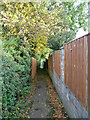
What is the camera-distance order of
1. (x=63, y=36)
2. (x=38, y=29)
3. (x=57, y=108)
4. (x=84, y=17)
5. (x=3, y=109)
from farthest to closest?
(x=84, y=17), (x=63, y=36), (x=38, y=29), (x=57, y=108), (x=3, y=109)

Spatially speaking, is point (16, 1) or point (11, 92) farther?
point (16, 1)

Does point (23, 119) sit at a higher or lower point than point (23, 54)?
lower

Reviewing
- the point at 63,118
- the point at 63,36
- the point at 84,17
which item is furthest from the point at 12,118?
the point at 84,17

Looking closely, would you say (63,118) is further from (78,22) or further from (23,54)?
(78,22)

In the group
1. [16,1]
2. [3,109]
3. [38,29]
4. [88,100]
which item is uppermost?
[16,1]

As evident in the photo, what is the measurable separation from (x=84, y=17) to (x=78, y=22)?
0.87 meters

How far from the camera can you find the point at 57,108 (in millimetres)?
4672

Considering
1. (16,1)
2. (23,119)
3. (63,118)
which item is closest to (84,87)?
(63,118)

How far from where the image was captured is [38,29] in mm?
6863

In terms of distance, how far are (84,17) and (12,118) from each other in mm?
13394

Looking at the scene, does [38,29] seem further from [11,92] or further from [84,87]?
[84,87]

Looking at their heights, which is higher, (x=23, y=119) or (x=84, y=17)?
(x=84, y=17)

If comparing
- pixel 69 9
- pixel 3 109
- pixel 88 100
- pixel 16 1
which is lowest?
pixel 3 109

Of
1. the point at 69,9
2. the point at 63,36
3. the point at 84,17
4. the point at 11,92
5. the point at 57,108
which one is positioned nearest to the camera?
the point at 11,92
